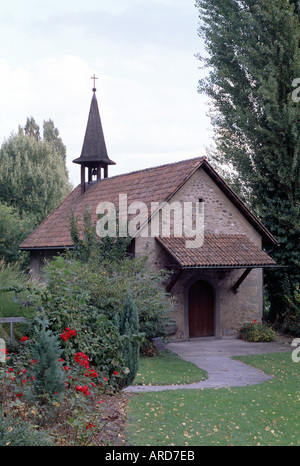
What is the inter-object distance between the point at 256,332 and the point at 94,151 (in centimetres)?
1089

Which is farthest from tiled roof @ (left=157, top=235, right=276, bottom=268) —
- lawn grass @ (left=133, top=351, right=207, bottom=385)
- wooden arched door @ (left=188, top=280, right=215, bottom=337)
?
lawn grass @ (left=133, top=351, right=207, bottom=385)

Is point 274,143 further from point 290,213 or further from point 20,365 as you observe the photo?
point 20,365

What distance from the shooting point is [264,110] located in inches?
714

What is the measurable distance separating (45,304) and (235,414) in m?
3.47

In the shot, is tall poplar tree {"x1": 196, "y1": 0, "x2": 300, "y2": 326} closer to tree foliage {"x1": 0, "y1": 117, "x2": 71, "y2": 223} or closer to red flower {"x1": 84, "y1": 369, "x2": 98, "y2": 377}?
red flower {"x1": 84, "y1": 369, "x2": 98, "y2": 377}

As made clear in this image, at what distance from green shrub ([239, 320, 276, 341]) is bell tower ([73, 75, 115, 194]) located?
9710 mm

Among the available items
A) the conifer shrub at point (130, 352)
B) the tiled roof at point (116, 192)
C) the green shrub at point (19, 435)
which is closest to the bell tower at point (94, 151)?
the tiled roof at point (116, 192)

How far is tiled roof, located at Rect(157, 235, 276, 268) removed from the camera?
14.9 metres

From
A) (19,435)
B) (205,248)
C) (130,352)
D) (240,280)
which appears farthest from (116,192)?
(19,435)

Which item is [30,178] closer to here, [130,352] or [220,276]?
[220,276]

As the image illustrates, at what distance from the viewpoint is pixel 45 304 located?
7797mm

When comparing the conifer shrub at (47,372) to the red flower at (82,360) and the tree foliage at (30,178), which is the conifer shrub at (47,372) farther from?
the tree foliage at (30,178)

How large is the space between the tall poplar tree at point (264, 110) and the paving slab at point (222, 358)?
2.85m
